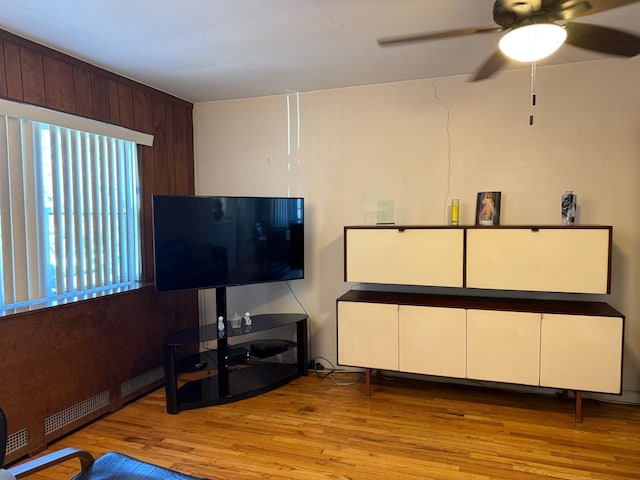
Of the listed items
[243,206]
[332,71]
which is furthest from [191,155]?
[332,71]

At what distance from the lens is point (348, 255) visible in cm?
324

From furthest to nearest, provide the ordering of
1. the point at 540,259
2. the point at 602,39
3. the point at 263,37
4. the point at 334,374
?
the point at 334,374
the point at 540,259
the point at 263,37
the point at 602,39

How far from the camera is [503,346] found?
2.81 meters

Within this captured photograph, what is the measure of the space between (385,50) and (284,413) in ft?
8.55

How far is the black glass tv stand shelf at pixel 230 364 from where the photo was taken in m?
2.95

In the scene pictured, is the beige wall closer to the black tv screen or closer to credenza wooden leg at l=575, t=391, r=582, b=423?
the black tv screen

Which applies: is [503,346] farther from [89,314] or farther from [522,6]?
[89,314]

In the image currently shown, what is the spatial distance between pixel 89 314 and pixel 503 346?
9.36 feet

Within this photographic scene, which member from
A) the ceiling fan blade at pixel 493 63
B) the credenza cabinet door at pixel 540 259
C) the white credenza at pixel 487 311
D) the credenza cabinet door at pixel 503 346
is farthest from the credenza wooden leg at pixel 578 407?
the ceiling fan blade at pixel 493 63

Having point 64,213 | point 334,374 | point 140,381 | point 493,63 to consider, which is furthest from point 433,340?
point 64,213

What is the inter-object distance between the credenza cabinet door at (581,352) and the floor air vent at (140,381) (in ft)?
9.64

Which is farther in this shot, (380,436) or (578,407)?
(578,407)

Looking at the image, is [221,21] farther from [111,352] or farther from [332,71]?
[111,352]

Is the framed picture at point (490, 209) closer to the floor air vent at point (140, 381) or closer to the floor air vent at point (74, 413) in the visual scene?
the floor air vent at point (140, 381)
